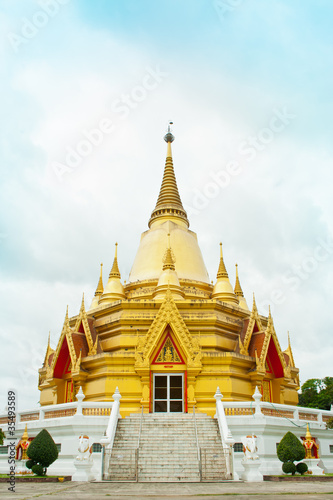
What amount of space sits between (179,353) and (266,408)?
15.5ft

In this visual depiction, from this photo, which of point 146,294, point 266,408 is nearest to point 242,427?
point 266,408

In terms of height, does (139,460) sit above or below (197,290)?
below

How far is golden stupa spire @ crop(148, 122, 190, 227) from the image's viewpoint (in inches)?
1174

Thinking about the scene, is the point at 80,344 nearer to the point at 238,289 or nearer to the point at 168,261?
the point at 168,261

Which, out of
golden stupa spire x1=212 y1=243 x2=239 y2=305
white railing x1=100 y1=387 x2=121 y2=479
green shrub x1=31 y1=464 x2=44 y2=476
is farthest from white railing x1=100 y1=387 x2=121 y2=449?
golden stupa spire x1=212 y1=243 x2=239 y2=305

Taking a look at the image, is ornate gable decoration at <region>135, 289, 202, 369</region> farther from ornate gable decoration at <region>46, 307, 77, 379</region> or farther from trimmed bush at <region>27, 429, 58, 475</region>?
trimmed bush at <region>27, 429, 58, 475</region>

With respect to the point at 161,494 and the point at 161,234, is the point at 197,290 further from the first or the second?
the point at 161,494

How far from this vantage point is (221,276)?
2680 cm

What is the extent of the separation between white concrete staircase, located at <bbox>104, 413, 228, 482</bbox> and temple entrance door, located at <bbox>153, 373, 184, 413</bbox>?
2.55m

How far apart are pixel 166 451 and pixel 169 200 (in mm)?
18686

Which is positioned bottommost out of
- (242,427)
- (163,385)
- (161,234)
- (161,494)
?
(161,494)

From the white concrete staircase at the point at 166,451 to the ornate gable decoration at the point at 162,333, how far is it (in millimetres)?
3051

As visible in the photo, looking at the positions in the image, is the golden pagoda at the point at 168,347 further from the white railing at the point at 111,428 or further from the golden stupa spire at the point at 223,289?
the white railing at the point at 111,428

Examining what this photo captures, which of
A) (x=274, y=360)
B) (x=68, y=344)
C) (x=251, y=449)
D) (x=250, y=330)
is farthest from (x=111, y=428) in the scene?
(x=274, y=360)
